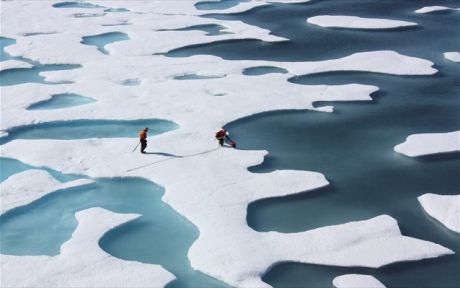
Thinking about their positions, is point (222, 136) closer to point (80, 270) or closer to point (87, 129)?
point (87, 129)

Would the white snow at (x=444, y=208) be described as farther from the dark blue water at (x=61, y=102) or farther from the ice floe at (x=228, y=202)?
the dark blue water at (x=61, y=102)

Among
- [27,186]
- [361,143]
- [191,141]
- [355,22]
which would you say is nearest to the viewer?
[27,186]

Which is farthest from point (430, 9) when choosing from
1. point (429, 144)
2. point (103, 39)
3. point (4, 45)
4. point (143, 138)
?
point (143, 138)

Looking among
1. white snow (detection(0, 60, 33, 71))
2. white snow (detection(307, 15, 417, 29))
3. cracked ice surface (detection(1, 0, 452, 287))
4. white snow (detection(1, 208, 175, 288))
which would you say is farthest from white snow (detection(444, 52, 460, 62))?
white snow (detection(1, 208, 175, 288))

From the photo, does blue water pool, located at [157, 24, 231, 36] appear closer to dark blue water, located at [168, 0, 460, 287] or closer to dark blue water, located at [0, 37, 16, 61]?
dark blue water, located at [168, 0, 460, 287]

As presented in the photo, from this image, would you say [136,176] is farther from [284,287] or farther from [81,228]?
[284,287]

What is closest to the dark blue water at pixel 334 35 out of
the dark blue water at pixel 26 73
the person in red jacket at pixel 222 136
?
the dark blue water at pixel 26 73
